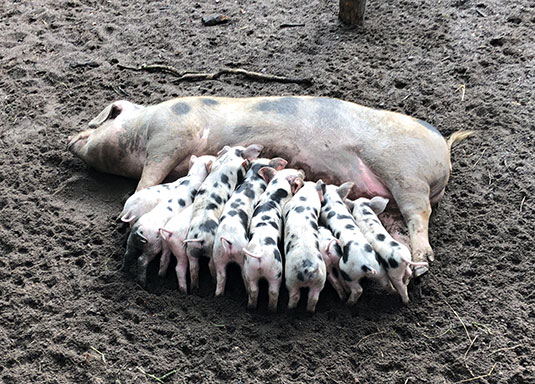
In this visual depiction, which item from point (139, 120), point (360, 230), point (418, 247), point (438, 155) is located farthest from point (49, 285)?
point (438, 155)

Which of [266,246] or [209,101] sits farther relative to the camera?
[209,101]

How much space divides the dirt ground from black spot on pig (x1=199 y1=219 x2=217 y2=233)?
38 centimetres

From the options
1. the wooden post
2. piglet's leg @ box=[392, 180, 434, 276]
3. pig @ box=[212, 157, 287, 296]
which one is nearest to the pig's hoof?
piglet's leg @ box=[392, 180, 434, 276]

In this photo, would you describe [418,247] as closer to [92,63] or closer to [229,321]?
[229,321]

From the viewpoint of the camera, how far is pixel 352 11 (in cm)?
681

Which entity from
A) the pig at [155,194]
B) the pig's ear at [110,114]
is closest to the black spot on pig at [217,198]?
the pig at [155,194]

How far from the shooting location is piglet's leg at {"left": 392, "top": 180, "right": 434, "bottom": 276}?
14.0ft

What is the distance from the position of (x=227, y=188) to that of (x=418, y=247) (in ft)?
4.10

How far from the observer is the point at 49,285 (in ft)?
13.4

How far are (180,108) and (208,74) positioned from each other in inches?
60.2

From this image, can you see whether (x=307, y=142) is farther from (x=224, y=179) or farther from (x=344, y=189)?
(x=224, y=179)

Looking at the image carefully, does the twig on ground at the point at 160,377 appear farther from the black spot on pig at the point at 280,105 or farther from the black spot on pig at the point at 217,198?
the black spot on pig at the point at 280,105

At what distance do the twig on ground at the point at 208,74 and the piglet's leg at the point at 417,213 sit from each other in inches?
80.0

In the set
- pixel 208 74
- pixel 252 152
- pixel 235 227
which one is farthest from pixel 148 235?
pixel 208 74
